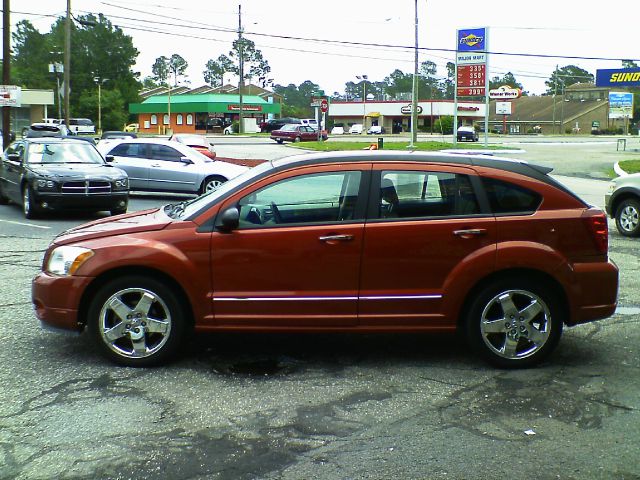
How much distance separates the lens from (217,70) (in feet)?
553

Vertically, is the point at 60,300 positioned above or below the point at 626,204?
below

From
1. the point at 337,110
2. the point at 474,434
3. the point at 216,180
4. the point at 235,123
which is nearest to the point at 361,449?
the point at 474,434

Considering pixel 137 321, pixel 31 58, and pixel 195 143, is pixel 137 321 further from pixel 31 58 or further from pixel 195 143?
pixel 31 58

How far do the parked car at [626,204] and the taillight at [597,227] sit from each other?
26.5ft

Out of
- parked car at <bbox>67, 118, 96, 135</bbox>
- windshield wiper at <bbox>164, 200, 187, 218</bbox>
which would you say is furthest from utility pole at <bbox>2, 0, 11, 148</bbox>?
parked car at <bbox>67, 118, 96, 135</bbox>

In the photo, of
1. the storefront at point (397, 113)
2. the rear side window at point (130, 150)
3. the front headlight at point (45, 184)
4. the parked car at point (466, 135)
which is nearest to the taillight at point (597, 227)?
the front headlight at point (45, 184)

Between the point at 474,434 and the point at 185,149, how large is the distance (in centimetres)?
1658

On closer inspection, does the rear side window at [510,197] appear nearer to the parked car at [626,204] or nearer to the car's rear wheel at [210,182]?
the parked car at [626,204]

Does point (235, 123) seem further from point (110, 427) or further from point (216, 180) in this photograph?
point (110, 427)

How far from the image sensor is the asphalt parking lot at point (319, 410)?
4320 mm

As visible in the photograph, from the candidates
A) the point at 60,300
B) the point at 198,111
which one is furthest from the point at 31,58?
the point at 60,300

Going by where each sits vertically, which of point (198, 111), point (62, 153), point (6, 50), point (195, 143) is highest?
point (198, 111)

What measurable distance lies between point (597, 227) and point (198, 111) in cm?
9341

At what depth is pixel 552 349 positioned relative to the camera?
19.7 ft
